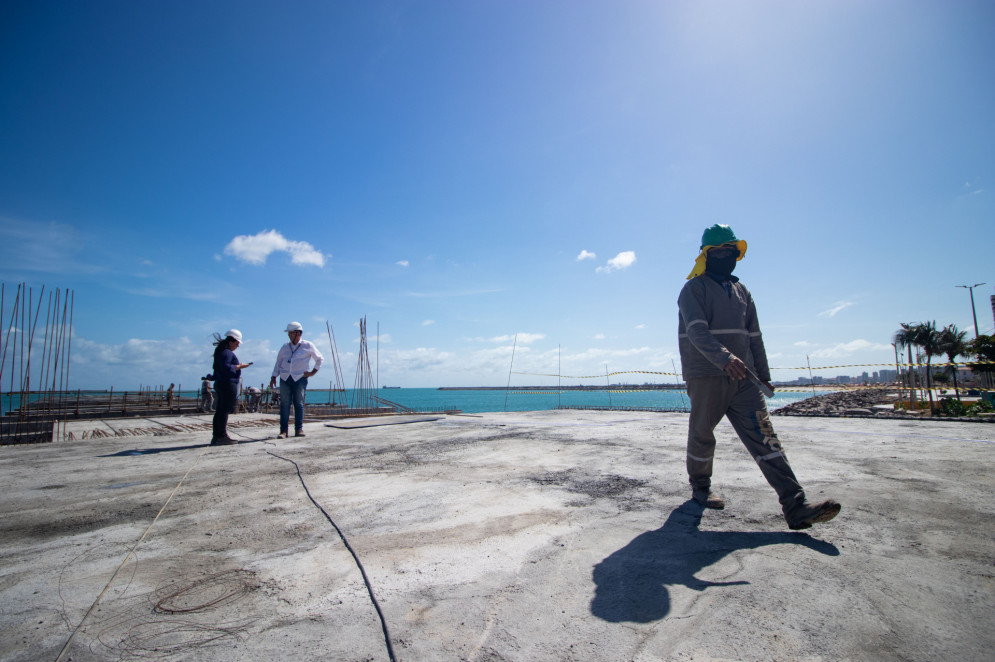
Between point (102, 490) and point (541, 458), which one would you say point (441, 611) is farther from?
point (102, 490)

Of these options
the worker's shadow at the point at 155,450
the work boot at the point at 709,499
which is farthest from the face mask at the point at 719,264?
the worker's shadow at the point at 155,450

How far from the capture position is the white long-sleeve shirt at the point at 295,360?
21.3 ft

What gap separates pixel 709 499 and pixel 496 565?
148 centimetres

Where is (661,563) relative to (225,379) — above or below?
below

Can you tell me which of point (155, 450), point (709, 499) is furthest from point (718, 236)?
point (155, 450)

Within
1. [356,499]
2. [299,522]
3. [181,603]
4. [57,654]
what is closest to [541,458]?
[356,499]

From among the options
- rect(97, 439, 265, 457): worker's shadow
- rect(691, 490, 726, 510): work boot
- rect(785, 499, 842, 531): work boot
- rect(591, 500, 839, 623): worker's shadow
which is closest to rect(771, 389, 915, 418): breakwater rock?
rect(691, 490, 726, 510): work boot

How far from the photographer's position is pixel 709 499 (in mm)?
2547

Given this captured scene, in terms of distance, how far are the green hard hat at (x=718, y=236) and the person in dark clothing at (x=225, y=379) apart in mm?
5693

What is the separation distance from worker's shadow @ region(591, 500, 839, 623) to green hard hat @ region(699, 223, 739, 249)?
171 cm

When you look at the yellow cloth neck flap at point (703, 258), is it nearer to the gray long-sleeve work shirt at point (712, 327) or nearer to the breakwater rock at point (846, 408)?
the gray long-sleeve work shirt at point (712, 327)

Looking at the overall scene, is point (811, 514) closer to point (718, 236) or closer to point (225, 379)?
point (718, 236)

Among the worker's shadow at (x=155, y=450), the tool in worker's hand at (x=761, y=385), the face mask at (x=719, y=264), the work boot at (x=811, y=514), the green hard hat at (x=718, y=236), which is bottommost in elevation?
the worker's shadow at (x=155, y=450)

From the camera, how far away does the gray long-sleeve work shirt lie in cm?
265
